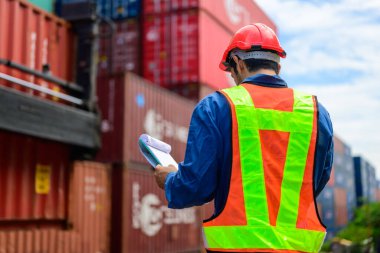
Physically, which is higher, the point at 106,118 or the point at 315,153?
the point at 106,118

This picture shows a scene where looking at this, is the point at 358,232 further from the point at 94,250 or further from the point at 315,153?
the point at 315,153

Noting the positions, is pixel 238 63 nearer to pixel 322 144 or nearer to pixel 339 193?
pixel 322 144

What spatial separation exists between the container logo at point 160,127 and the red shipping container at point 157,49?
3325 millimetres

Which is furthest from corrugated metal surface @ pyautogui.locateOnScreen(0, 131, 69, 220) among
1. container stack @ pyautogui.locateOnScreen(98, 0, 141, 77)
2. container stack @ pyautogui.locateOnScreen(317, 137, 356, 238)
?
container stack @ pyautogui.locateOnScreen(317, 137, 356, 238)

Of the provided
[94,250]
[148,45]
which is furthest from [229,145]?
[148,45]

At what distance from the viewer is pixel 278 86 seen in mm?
2254

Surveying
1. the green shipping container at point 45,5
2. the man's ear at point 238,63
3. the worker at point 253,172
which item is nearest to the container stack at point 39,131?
the man's ear at point 238,63

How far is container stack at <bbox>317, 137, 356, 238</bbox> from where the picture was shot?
28734 mm

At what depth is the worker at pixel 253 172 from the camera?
78.9 inches

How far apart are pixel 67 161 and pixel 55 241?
4.36 feet

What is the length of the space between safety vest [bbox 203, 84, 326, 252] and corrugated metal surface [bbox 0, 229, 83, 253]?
6.11 meters

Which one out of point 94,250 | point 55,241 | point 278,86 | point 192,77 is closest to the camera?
point 278,86

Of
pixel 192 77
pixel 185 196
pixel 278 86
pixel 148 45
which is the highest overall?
pixel 148 45

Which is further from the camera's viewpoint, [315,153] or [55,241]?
[55,241]
